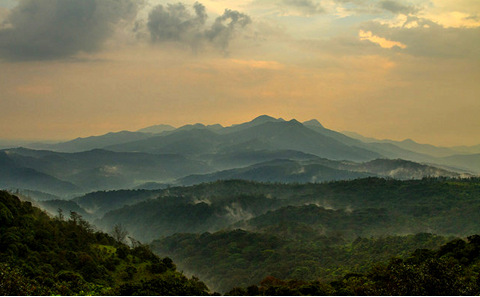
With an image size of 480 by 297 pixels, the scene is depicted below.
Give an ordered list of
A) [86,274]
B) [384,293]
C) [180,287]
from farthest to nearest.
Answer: [86,274] → [180,287] → [384,293]

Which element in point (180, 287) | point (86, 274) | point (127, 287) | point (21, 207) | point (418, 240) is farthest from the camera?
point (418, 240)

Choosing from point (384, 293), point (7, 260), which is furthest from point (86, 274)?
point (384, 293)

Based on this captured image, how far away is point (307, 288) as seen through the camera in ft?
208

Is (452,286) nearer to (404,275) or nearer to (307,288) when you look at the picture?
(404,275)

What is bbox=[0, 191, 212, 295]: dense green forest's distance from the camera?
46.6 meters

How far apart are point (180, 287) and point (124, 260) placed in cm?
2501

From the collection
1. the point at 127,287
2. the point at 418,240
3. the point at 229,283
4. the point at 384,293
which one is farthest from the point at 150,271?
the point at 418,240

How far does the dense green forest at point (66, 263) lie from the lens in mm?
46625

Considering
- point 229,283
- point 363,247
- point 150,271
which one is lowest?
point 229,283

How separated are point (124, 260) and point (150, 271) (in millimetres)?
6366

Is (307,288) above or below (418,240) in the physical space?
above

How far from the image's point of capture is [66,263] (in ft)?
204

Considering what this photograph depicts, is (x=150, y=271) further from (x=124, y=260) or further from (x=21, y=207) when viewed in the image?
(x=21, y=207)

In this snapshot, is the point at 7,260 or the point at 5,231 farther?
the point at 5,231
